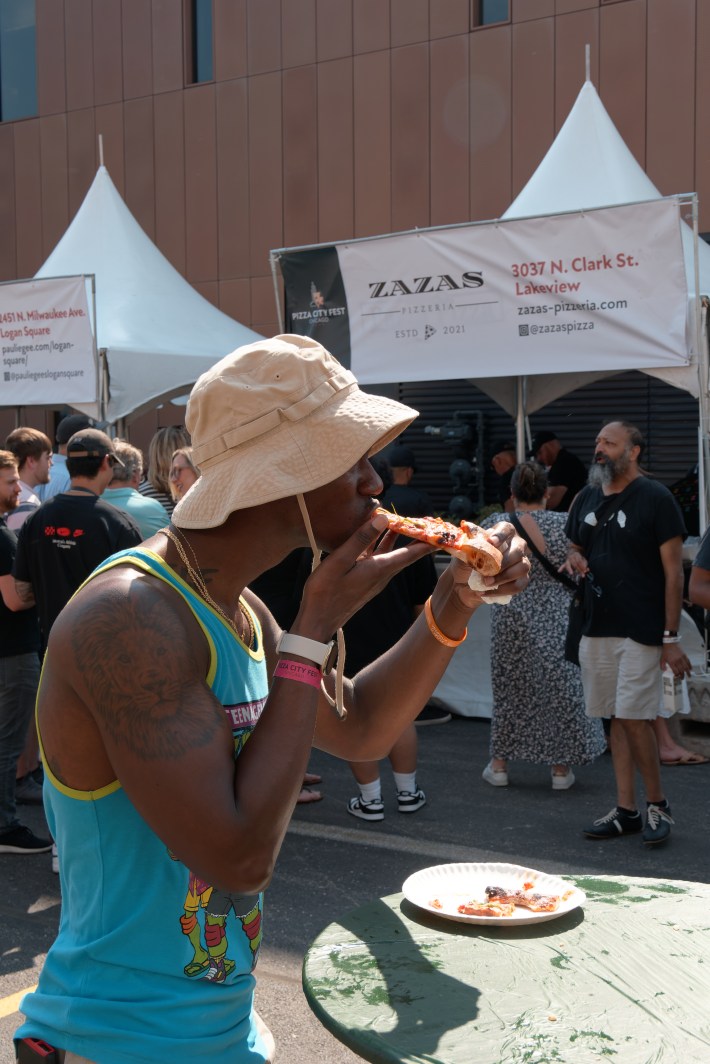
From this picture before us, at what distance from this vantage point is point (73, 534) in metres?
5.63

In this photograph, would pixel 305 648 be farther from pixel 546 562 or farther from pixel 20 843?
pixel 546 562

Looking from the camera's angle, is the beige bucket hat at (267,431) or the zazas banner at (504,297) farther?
the zazas banner at (504,297)

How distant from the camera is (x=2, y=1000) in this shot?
4.21 m

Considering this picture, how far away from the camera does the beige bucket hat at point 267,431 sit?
6.03ft

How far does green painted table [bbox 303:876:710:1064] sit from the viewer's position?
183cm

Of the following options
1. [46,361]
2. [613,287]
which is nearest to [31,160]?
[46,361]

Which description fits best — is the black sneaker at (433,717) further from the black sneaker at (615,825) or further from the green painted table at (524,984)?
the green painted table at (524,984)

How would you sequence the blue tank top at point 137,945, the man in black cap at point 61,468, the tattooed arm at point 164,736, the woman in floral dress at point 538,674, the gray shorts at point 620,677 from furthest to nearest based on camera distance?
the man in black cap at point 61,468
the woman in floral dress at point 538,674
the gray shorts at point 620,677
the blue tank top at point 137,945
the tattooed arm at point 164,736

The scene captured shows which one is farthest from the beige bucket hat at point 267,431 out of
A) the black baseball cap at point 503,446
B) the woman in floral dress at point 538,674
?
the black baseball cap at point 503,446

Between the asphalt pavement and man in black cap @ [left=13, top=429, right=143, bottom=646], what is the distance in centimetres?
143

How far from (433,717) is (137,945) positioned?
728 cm

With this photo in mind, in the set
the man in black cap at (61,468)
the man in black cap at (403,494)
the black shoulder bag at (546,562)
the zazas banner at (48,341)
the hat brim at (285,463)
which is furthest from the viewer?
the zazas banner at (48,341)

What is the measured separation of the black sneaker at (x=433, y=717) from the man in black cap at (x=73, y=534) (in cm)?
366

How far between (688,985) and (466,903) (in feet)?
1.79
